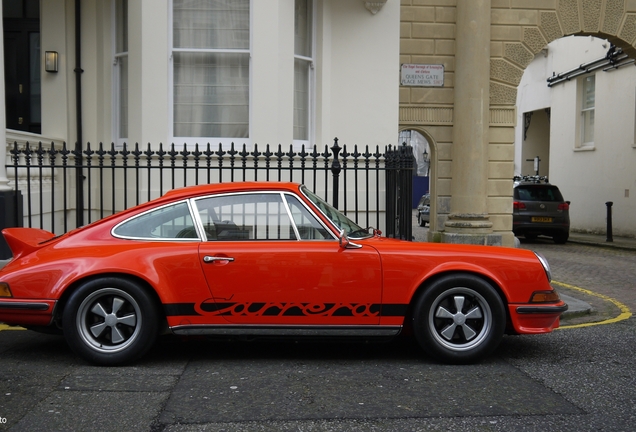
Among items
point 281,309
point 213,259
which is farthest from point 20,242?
point 281,309

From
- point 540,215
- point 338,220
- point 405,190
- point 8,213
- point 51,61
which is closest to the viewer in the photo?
point 338,220

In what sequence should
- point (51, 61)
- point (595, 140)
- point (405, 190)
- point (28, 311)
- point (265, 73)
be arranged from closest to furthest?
point (28, 311) < point (405, 190) < point (265, 73) < point (51, 61) < point (595, 140)

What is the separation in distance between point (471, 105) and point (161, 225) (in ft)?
31.2

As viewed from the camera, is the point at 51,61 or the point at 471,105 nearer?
the point at 51,61

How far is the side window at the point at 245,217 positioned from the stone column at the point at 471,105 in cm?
844

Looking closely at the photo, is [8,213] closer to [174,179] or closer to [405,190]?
[174,179]

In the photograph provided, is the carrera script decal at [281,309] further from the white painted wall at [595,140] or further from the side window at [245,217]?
the white painted wall at [595,140]

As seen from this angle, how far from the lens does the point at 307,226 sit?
574 centimetres

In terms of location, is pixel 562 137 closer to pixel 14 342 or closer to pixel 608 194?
pixel 608 194

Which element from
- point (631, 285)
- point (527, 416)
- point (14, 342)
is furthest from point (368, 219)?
point (527, 416)

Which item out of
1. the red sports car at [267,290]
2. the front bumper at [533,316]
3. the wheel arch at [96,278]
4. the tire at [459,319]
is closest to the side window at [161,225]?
the red sports car at [267,290]

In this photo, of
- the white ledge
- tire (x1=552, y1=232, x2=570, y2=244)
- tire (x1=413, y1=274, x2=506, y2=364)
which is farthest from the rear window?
tire (x1=413, y1=274, x2=506, y2=364)

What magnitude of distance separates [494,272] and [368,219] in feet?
15.1

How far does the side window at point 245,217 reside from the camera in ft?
18.9
